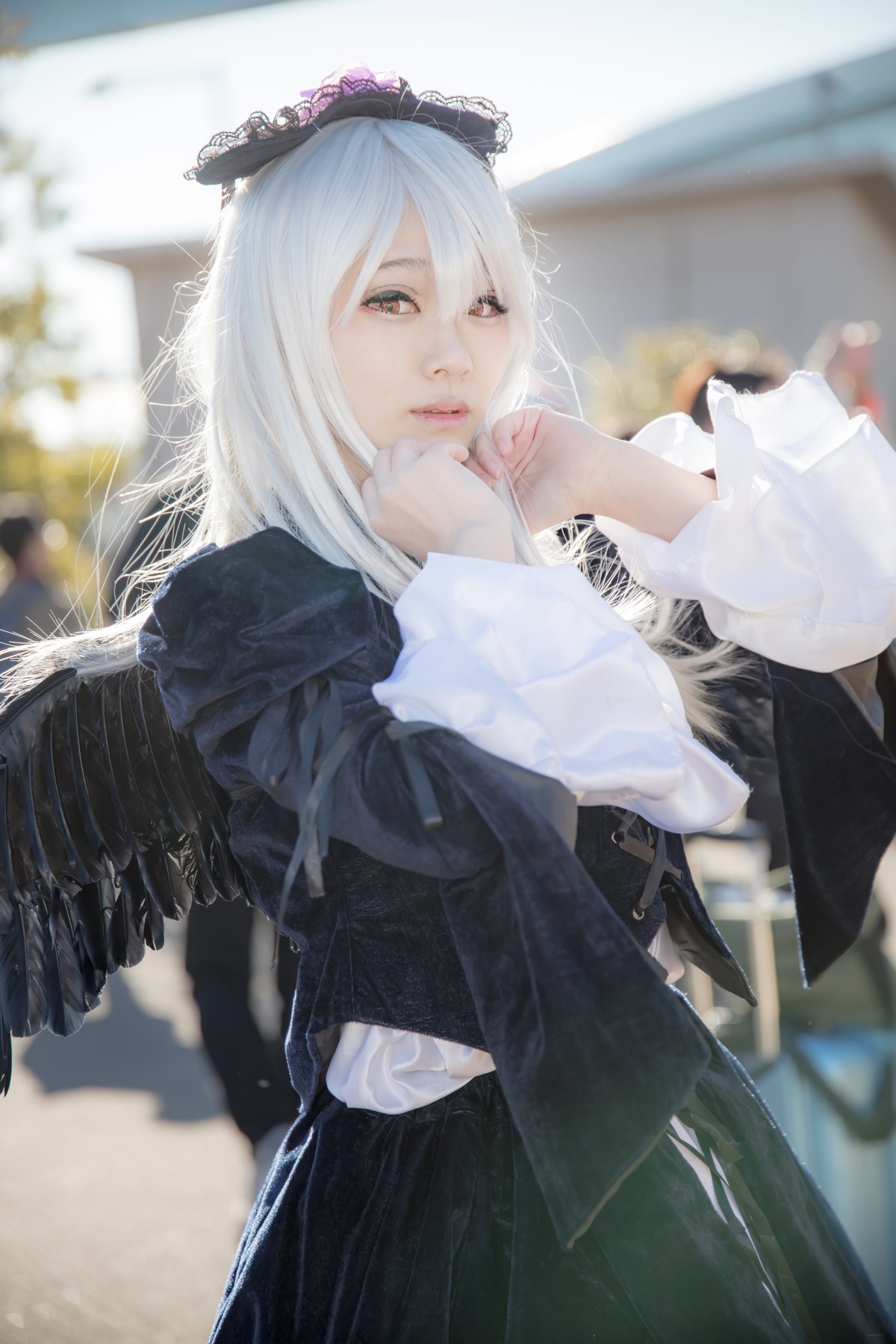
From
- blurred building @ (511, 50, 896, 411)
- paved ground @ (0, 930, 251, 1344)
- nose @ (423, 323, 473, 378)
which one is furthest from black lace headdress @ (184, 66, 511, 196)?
blurred building @ (511, 50, 896, 411)

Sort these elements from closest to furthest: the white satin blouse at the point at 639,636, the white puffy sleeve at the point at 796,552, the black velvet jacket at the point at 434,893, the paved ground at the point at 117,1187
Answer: the black velvet jacket at the point at 434,893 → the white satin blouse at the point at 639,636 → the white puffy sleeve at the point at 796,552 → the paved ground at the point at 117,1187

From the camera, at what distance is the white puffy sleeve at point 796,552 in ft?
4.66

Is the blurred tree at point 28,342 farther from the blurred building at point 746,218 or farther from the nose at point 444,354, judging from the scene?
the nose at point 444,354

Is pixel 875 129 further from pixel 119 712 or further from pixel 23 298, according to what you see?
pixel 119 712

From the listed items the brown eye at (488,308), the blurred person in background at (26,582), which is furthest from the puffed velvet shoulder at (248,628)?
the blurred person in background at (26,582)

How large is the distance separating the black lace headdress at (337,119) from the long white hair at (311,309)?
0.06ft

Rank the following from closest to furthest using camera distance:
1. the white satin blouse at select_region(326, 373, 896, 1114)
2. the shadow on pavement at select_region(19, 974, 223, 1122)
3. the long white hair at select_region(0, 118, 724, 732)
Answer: the white satin blouse at select_region(326, 373, 896, 1114), the long white hair at select_region(0, 118, 724, 732), the shadow on pavement at select_region(19, 974, 223, 1122)

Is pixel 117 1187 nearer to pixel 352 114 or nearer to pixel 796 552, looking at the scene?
pixel 796 552

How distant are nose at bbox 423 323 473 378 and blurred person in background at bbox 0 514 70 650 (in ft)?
12.3

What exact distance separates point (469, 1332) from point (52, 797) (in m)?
0.73

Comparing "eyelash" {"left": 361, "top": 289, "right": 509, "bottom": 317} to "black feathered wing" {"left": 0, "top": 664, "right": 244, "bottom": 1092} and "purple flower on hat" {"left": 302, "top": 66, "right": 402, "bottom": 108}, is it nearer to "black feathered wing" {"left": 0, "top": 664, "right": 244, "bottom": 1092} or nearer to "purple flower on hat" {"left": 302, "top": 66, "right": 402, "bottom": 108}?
"purple flower on hat" {"left": 302, "top": 66, "right": 402, "bottom": 108}

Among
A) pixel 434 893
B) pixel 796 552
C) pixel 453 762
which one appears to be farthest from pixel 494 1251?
pixel 796 552

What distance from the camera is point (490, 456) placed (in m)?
1.47

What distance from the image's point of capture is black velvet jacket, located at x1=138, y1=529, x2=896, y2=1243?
969mm
